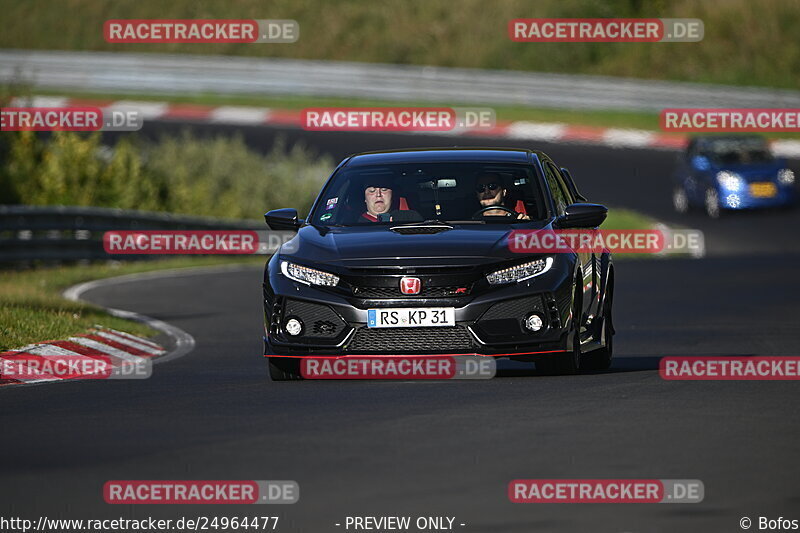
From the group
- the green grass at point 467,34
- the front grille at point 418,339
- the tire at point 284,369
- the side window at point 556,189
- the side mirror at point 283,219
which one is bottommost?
the tire at point 284,369

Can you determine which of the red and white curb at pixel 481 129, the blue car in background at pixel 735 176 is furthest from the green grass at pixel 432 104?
the blue car in background at pixel 735 176

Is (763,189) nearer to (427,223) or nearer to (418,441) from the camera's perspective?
(427,223)

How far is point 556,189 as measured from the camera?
12859mm

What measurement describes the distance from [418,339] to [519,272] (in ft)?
2.61

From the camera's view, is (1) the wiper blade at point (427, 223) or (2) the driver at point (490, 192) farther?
(2) the driver at point (490, 192)

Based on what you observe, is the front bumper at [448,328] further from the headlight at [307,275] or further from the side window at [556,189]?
the side window at [556,189]

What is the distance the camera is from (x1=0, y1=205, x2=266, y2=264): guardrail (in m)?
27.1

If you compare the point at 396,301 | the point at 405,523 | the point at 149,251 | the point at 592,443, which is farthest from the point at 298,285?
the point at 149,251

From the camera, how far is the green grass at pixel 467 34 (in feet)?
175

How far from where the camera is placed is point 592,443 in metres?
8.59

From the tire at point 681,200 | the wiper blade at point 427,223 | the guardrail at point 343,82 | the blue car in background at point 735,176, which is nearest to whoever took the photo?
the wiper blade at point 427,223

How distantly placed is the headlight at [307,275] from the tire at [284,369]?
0.62m

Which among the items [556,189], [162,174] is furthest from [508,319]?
[162,174]

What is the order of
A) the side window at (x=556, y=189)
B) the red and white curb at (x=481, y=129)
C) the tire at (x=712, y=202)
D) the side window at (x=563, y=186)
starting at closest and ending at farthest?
the side window at (x=556, y=189) < the side window at (x=563, y=186) < the tire at (x=712, y=202) < the red and white curb at (x=481, y=129)
